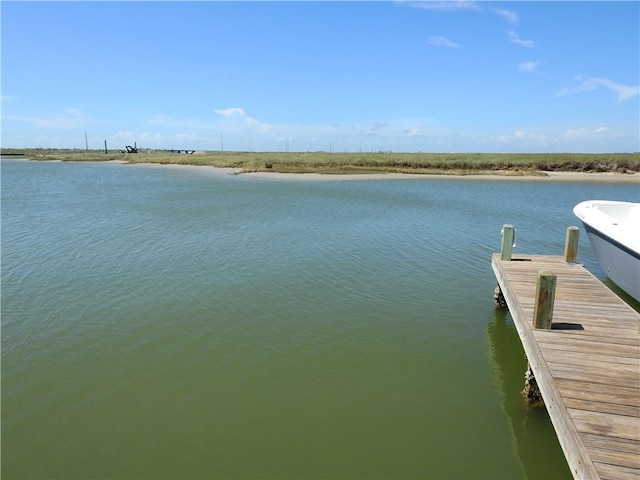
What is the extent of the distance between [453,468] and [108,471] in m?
4.17

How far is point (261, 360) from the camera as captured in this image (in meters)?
7.30

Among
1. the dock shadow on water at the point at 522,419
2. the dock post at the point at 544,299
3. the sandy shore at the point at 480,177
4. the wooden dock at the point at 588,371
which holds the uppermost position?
the sandy shore at the point at 480,177

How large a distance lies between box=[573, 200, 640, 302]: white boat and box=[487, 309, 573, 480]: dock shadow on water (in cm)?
328

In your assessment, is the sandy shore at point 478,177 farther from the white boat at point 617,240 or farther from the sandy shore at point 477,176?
the white boat at point 617,240

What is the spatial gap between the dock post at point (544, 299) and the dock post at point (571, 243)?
3.94 meters

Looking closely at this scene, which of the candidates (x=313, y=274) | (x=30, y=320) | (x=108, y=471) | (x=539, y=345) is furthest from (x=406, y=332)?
(x=30, y=320)

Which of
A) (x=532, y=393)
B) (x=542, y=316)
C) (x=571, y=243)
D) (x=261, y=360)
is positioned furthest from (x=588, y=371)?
(x=571, y=243)

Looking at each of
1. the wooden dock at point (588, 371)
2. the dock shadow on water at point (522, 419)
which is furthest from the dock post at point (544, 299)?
the dock shadow on water at point (522, 419)

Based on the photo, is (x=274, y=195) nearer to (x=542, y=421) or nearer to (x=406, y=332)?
(x=406, y=332)

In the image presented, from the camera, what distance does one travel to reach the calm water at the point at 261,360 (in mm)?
5277

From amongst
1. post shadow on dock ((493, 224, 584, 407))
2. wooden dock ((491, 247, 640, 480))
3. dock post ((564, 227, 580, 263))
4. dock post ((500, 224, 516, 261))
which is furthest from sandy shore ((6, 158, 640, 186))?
post shadow on dock ((493, 224, 584, 407))

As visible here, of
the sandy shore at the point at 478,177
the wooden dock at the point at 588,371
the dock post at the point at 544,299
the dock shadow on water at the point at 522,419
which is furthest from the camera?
the sandy shore at the point at 478,177

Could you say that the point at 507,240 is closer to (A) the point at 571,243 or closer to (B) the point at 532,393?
(A) the point at 571,243

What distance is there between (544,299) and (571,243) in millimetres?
4216
